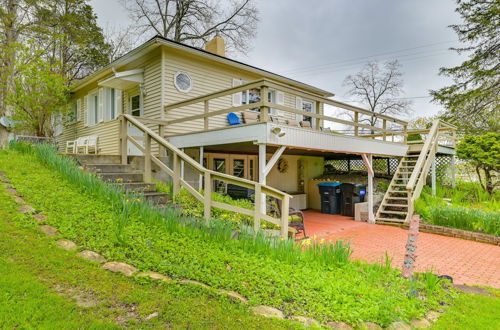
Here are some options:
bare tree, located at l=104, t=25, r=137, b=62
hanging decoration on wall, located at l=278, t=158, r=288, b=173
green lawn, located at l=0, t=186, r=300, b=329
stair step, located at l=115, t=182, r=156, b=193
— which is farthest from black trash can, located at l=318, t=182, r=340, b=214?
bare tree, located at l=104, t=25, r=137, b=62

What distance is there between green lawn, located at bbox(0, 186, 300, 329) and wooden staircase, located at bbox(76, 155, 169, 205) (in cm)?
233

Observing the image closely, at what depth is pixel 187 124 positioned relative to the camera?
9594 mm

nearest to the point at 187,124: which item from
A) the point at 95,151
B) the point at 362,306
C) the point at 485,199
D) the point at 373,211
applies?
the point at 95,151

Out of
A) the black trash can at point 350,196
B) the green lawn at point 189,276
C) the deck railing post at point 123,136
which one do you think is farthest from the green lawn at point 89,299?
the black trash can at point 350,196

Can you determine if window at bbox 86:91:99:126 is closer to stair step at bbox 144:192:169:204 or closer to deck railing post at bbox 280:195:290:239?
stair step at bbox 144:192:169:204

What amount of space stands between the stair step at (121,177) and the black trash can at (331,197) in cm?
728

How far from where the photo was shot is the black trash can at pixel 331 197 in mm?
11469

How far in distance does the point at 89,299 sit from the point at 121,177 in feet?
12.8

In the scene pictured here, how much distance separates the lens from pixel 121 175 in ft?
20.5

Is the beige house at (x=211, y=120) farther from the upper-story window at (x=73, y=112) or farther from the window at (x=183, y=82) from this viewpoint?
the upper-story window at (x=73, y=112)

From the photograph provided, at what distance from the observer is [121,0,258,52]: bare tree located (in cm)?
1944

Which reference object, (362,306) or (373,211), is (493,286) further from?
(373,211)

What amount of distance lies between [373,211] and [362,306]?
8.22 m

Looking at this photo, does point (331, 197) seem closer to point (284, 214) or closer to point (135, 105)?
point (284, 214)
